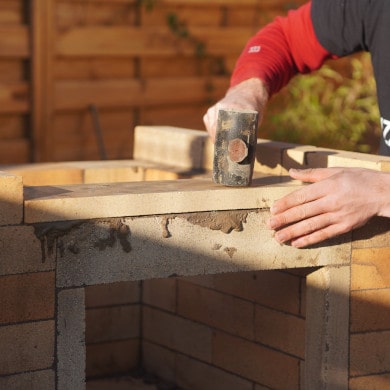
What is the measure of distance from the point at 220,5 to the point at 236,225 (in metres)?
5.36

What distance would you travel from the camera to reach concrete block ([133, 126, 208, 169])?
3.98 meters

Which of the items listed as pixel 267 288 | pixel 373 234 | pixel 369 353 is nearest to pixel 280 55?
pixel 267 288

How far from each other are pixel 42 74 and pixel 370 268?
14.1 feet

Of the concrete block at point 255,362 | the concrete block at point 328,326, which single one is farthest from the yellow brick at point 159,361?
the concrete block at point 328,326

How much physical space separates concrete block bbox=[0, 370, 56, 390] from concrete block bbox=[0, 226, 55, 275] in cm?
29

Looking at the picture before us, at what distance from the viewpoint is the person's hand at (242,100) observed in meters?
3.51

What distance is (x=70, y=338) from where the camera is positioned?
2.85 m

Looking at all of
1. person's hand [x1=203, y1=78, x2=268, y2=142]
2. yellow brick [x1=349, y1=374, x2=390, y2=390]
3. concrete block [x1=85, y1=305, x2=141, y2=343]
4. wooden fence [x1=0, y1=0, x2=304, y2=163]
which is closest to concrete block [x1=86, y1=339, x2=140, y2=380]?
concrete block [x1=85, y1=305, x2=141, y2=343]

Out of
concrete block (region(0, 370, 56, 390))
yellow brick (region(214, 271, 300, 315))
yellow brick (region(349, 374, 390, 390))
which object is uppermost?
yellow brick (region(214, 271, 300, 315))

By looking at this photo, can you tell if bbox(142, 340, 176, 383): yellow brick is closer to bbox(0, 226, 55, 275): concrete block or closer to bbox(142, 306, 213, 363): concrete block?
bbox(142, 306, 213, 363): concrete block

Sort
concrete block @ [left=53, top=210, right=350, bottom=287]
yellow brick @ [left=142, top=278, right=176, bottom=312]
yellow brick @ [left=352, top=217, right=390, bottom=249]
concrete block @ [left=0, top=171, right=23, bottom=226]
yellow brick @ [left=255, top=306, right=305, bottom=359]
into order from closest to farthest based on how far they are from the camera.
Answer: concrete block @ [left=0, top=171, right=23, bottom=226]
concrete block @ [left=53, top=210, right=350, bottom=287]
yellow brick @ [left=352, top=217, right=390, bottom=249]
yellow brick @ [left=255, top=306, right=305, bottom=359]
yellow brick @ [left=142, top=278, right=176, bottom=312]

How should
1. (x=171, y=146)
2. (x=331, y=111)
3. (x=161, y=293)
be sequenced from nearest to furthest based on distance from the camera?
1. (x=171, y=146)
2. (x=161, y=293)
3. (x=331, y=111)

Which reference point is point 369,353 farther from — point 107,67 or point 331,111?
point 331,111

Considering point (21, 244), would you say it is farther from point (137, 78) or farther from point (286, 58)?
point (137, 78)
